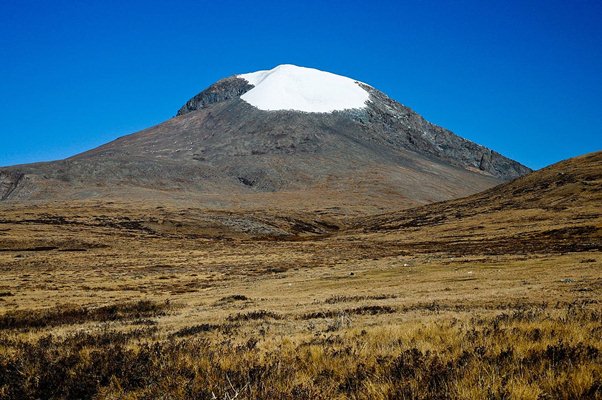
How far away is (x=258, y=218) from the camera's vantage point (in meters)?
136

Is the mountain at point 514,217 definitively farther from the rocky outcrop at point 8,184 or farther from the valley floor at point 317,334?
the rocky outcrop at point 8,184

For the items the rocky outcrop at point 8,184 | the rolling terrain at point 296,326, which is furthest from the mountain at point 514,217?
the rocky outcrop at point 8,184

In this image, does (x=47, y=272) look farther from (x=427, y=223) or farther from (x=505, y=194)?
(x=505, y=194)

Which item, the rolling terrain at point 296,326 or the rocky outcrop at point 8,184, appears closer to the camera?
the rolling terrain at point 296,326

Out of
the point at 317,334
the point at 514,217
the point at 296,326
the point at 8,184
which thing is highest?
the point at 8,184

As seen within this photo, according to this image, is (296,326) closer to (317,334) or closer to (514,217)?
(317,334)

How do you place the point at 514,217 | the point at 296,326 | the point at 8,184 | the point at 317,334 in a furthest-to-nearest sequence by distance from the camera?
the point at 8,184 → the point at 514,217 → the point at 296,326 → the point at 317,334

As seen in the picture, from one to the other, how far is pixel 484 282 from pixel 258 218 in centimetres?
11049

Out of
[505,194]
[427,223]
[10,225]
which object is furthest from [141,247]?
[505,194]

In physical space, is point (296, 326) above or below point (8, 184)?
below

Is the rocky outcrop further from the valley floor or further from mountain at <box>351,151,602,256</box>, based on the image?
the valley floor

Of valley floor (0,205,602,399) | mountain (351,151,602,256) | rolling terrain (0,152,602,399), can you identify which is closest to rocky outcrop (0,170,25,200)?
rolling terrain (0,152,602,399)

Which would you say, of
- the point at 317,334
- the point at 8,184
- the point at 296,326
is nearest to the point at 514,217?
the point at 296,326

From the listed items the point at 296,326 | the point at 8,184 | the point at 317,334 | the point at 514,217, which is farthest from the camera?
the point at 8,184
